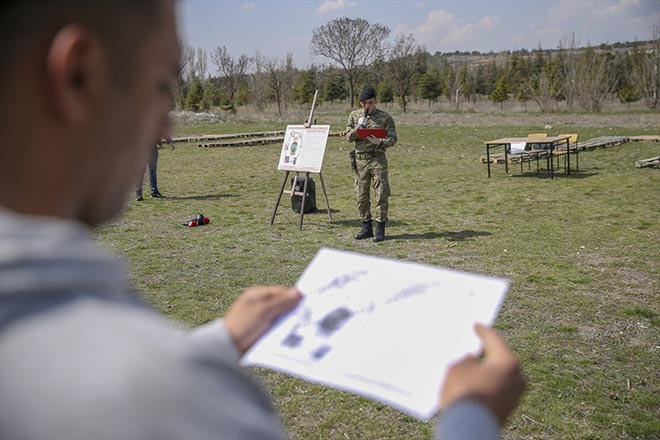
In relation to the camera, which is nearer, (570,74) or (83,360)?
(83,360)

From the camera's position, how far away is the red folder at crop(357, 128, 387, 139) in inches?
322

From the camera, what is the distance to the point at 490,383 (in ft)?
2.94

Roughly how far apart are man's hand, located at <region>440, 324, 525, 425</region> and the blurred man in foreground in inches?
14.1

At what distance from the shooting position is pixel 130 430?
52 cm

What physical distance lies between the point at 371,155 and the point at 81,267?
7966 mm

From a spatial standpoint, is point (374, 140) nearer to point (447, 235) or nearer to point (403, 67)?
point (447, 235)

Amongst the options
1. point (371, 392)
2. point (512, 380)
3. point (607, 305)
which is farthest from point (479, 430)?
point (607, 305)

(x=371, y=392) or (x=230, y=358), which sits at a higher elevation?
(x=230, y=358)

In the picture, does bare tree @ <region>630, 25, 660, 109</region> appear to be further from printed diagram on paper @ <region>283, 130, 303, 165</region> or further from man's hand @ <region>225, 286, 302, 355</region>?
man's hand @ <region>225, 286, 302, 355</region>

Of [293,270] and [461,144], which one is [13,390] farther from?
[461,144]

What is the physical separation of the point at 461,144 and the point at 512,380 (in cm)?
2092

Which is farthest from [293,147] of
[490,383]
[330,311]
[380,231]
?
[490,383]

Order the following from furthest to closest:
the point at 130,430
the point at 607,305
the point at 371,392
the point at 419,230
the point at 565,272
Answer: the point at 419,230
the point at 565,272
the point at 607,305
the point at 371,392
the point at 130,430

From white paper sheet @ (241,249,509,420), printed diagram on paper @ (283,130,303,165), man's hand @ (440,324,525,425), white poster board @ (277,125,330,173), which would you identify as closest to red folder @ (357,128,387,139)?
white poster board @ (277,125,330,173)
